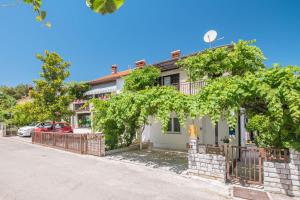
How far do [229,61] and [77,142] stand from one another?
12.2m

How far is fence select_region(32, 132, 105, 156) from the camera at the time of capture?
15.1m

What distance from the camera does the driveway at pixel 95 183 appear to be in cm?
768

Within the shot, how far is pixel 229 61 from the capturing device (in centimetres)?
1139

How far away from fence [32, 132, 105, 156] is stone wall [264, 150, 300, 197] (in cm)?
1028

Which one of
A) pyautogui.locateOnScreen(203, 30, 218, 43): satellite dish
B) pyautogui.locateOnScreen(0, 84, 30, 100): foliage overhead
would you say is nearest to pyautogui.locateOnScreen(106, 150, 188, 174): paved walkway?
pyautogui.locateOnScreen(203, 30, 218, 43): satellite dish

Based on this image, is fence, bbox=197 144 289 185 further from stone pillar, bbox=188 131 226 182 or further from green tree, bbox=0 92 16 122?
green tree, bbox=0 92 16 122

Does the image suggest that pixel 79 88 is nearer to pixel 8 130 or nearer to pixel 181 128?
pixel 8 130

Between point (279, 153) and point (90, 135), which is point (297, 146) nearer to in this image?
point (279, 153)

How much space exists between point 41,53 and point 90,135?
11.6 m

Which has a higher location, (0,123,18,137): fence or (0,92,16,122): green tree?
(0,92,16,122): green tree

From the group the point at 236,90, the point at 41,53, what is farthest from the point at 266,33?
the point at 41,53

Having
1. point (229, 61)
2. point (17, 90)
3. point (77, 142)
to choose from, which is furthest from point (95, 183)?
point (17, 90)

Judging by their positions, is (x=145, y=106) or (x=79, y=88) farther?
(x=79, y=88)

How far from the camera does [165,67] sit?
18.1m
